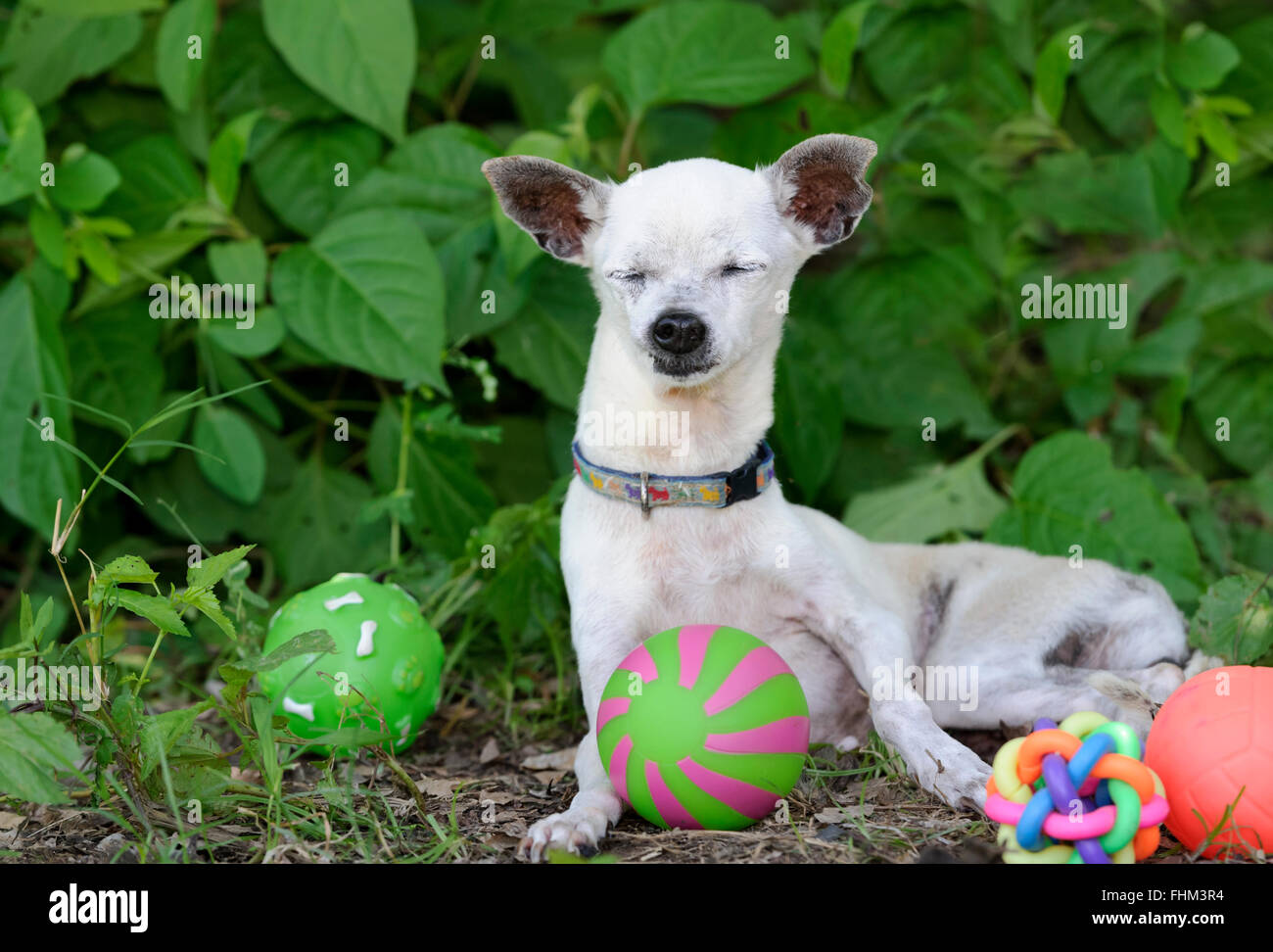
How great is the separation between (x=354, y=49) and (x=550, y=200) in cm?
127

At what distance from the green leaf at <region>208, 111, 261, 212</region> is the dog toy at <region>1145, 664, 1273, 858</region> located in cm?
321

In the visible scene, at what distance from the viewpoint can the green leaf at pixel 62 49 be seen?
4.11 metres

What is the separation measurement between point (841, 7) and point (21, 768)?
12.7 ft

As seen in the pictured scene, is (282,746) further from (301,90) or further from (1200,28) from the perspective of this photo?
(1200,28)

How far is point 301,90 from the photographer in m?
4.27

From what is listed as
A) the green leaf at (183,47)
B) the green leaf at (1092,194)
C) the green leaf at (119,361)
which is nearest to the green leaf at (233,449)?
the green leaf at (119,361)

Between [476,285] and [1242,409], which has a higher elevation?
[476,285]

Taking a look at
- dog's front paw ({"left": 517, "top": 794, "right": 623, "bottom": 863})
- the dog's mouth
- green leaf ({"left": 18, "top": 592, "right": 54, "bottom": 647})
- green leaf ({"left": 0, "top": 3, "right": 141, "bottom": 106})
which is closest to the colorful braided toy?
dog's front paw ({"left": 517, "top": 794, "right": 623, "bottom": 863})

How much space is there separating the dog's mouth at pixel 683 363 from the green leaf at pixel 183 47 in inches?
86.3

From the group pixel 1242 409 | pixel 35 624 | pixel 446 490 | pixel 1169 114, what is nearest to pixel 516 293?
pixel 446 490

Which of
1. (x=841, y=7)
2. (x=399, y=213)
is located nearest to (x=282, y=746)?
(x=399, y=213)

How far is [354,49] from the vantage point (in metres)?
3.86

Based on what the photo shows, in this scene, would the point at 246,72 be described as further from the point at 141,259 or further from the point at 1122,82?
the point at 1122,82

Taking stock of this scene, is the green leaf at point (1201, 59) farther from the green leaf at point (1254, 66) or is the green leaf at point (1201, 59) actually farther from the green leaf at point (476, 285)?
the green leaf at point (476, 285)
